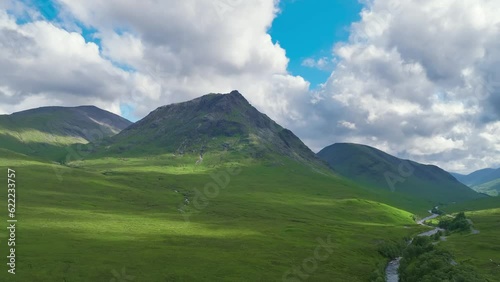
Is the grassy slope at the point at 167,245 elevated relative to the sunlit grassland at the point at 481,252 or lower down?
elevated

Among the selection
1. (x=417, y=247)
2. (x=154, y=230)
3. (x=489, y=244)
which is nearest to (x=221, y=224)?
(x=154, y=230)

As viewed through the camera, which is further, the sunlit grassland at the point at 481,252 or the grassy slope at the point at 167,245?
the sunlit grassland at the point at 481,252

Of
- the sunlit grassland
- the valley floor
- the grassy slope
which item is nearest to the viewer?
the valley floor

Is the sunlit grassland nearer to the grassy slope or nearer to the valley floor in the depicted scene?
the valley floor

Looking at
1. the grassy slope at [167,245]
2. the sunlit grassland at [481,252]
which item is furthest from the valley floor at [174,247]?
the sunlit grassland at [481,252]

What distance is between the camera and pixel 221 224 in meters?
166

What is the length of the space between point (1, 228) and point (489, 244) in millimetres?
181582

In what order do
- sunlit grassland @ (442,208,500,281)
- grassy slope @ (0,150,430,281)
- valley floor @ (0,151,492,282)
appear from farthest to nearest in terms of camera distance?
sunlit grassland @ (442,208,500,281)
grassy slope @ (0,150,430,281)
valley floor @ (0,151,492,282)

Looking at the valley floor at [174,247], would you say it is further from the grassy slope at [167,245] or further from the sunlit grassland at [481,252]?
the sunlit grassland at [481,252]

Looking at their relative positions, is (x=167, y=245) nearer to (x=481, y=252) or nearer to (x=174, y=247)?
(x=174, y=247)

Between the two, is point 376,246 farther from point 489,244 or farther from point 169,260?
point 169,260

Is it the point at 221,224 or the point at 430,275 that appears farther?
the point at 221,224

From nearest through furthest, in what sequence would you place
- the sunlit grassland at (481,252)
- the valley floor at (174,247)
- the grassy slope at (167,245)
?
the valley floor at (174,247), the grassy slope at (167,245), the sunlit grassland at (481,252)

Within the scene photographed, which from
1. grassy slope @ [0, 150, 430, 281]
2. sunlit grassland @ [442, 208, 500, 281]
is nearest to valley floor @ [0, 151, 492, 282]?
grassy slope @ [0, 150, 430, 281]
